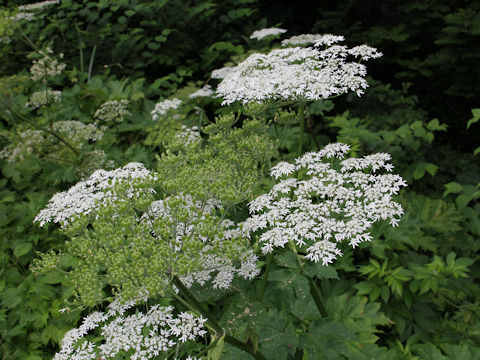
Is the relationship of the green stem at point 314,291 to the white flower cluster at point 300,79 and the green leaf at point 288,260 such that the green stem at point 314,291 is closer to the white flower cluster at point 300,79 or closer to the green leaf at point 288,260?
the green leaf at point 288,260

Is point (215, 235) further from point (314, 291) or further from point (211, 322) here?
point (314, 291)

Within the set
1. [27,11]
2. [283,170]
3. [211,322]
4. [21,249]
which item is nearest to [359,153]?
[283,170]

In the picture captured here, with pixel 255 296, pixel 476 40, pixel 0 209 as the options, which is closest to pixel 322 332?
pixel 255 296

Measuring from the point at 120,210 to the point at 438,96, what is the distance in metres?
8.16

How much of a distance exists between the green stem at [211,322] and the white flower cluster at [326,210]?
0.53m

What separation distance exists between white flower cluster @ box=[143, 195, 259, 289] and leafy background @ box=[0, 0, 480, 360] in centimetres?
16

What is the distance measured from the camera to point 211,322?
216 centimetres

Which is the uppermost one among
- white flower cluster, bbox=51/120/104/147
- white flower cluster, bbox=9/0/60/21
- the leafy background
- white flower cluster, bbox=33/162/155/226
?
white flower cluster, bbox=9/0/60/21

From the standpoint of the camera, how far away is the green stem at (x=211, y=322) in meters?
2.10

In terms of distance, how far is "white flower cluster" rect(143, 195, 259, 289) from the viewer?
217 centimetres

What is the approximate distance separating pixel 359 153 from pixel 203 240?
392 cm

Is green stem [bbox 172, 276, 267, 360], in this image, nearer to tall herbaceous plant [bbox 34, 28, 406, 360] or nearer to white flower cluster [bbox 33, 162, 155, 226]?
tall herbaceous plant [bbox 34, 28, 406, 360]

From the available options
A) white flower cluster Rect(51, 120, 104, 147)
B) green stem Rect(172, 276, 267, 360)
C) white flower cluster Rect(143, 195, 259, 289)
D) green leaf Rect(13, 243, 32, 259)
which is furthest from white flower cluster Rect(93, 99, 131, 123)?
green stem Rect(172, 276, 267, 360)

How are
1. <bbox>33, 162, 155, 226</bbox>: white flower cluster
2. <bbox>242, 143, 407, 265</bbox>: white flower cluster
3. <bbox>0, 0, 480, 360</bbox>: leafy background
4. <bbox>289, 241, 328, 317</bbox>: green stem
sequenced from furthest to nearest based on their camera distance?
<bbox>0, 0, 480, 360</bbox>: leafy background, <bbox>289, 241, 328, 317</bbox>: green stem, <bbox>33, 162, 155, 226</bbox>: white flower cluster, <bbox>242, 143, 407, 265</bbox>: white flower cluster
